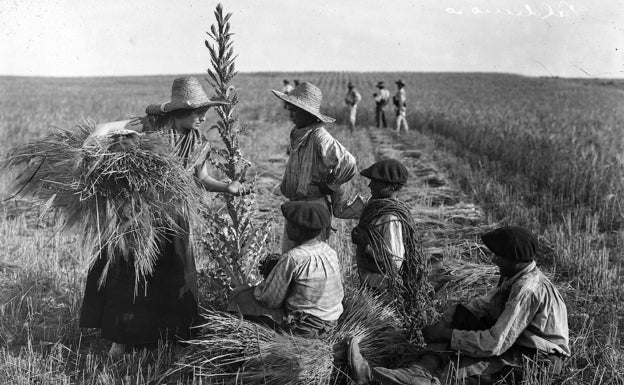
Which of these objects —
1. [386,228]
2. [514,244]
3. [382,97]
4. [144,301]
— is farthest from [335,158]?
[382,97]

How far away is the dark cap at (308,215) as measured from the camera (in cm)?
285

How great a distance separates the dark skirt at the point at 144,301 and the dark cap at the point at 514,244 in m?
1.85

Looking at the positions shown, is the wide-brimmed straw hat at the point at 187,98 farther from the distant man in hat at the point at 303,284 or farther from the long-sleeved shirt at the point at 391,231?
the long-sleeved shirt at the point at 391,231

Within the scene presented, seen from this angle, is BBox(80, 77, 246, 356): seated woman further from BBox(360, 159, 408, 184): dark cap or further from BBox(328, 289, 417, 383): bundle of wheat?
BBox(328, 289, 417, 383): bundle of wheat

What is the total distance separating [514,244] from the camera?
112 inches

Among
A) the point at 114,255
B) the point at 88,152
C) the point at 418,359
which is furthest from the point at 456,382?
the point at 88,152

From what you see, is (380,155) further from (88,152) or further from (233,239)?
(88,152)

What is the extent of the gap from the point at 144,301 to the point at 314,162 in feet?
4.60

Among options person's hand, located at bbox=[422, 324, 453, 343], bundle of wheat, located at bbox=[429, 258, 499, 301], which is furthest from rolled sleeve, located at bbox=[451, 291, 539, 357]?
bundle of wheat, located at bbox=[429, 258, 499, 301]

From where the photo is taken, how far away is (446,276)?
14.0 ft

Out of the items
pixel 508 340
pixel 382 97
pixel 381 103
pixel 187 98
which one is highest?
pixel 382 97

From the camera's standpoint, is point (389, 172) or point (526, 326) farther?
point (389, 172)

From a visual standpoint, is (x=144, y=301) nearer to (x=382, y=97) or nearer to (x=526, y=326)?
(x=526, y=326)

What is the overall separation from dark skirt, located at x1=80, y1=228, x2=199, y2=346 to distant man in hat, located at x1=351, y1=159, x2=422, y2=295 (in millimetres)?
1142
